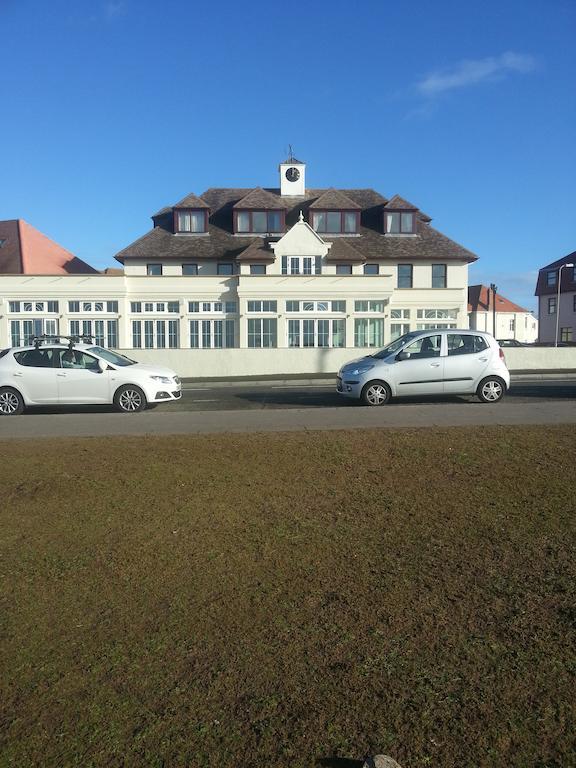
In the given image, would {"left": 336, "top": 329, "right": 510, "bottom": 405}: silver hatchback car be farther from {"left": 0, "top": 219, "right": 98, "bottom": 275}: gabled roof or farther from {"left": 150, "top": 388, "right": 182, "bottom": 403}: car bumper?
{"left": 0, "top": 219, "right": 98, "bottom": 275}: gabled roof

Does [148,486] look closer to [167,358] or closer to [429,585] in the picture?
[429,585]

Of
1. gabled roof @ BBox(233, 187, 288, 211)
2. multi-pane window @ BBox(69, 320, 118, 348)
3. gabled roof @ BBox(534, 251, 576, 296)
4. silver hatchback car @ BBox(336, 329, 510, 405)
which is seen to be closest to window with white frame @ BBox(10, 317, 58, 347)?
multi-pane window @ BBox(69, 320, 118, 348)

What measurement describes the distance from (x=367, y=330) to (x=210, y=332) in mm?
9910

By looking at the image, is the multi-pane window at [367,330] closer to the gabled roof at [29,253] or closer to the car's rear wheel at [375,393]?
the gabled roof at [29,253]

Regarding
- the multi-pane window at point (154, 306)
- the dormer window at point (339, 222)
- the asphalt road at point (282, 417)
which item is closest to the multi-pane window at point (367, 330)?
the dormer window at point (339, 222)

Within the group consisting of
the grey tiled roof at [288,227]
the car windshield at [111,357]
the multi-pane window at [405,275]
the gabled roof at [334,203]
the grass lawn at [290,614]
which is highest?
the gabled roof at [334,203]

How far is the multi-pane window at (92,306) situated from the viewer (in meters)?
37.8

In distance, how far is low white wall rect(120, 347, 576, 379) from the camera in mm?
28344

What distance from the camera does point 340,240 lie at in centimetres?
4262

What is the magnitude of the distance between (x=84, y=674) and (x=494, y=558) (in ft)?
8.95

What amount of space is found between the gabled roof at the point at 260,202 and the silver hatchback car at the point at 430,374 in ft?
104

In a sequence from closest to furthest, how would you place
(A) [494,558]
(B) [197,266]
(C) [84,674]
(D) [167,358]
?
(C) [84,674], (A) [494,558], (D) [167,358], (B) [197,266]

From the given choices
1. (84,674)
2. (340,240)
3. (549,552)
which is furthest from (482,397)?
(340,240)

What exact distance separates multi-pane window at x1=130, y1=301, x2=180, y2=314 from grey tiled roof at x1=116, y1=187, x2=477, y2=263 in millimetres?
4195
